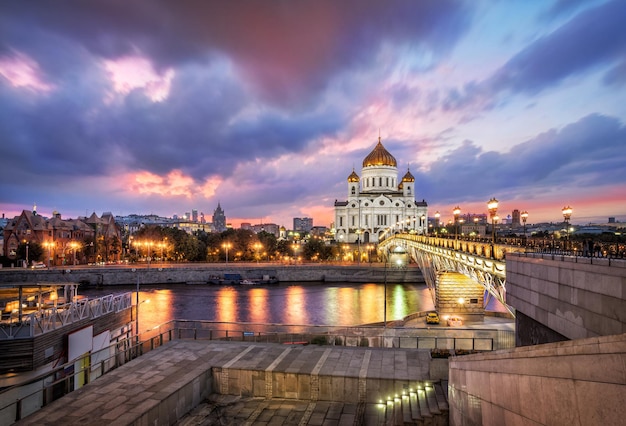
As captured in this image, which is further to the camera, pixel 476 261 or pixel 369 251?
pixel 369 251

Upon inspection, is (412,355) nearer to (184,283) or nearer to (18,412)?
(18,412)

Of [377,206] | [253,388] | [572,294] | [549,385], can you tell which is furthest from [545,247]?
[377,206]

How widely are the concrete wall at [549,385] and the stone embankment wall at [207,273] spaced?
56.3m

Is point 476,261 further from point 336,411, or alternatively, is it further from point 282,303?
point 282,303

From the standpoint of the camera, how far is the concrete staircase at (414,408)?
11.6 meters

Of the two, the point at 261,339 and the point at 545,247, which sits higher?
the point at 545,247

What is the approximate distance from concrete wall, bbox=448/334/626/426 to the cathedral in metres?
97.1

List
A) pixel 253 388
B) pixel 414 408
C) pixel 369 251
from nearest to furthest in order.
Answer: pixel 414 408 < pixel 253 388 < pixel 369 251

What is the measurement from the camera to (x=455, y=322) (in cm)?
3262

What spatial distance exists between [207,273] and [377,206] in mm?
59624

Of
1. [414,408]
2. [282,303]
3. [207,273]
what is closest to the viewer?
[414,408]

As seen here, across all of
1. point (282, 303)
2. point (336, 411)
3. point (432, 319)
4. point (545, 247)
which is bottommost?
point (282, 303)

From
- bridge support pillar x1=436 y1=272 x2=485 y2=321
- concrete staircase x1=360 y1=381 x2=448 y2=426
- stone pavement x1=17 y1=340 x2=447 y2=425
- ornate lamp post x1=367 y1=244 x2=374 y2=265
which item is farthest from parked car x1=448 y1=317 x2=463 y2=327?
ornate lamp post x1=367 y1=244 x2=374 y2=265

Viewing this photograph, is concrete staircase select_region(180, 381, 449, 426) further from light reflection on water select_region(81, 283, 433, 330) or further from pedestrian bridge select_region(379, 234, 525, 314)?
light reflection on water select_region(81, 283, 433, 330)
